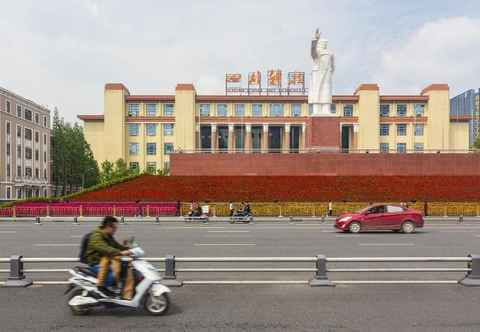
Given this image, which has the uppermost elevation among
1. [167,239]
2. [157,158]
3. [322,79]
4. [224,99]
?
[224,99]

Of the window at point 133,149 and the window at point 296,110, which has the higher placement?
the window at point 296,110

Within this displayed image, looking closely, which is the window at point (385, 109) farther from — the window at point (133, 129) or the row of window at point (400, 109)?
the window at point (133, 129)

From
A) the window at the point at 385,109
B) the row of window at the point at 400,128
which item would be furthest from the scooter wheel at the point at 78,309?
the window at the point at 385,109

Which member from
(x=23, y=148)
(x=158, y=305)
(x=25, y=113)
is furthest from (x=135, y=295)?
(x=25, y=113)

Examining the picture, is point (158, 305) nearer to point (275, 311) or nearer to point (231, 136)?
point (275, 311)

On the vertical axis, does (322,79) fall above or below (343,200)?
above

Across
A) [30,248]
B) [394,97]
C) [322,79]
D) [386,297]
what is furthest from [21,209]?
[394,97]

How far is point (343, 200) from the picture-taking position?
34.8 meters

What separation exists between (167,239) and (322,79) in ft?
86.3

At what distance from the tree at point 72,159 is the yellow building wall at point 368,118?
52.4 metres

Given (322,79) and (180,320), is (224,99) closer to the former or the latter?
(322,79)

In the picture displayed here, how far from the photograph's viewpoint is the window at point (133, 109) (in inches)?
3209

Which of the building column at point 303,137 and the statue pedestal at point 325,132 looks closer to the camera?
the statue pedestal at point 325,132

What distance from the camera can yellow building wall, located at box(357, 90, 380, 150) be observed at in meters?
79.1
